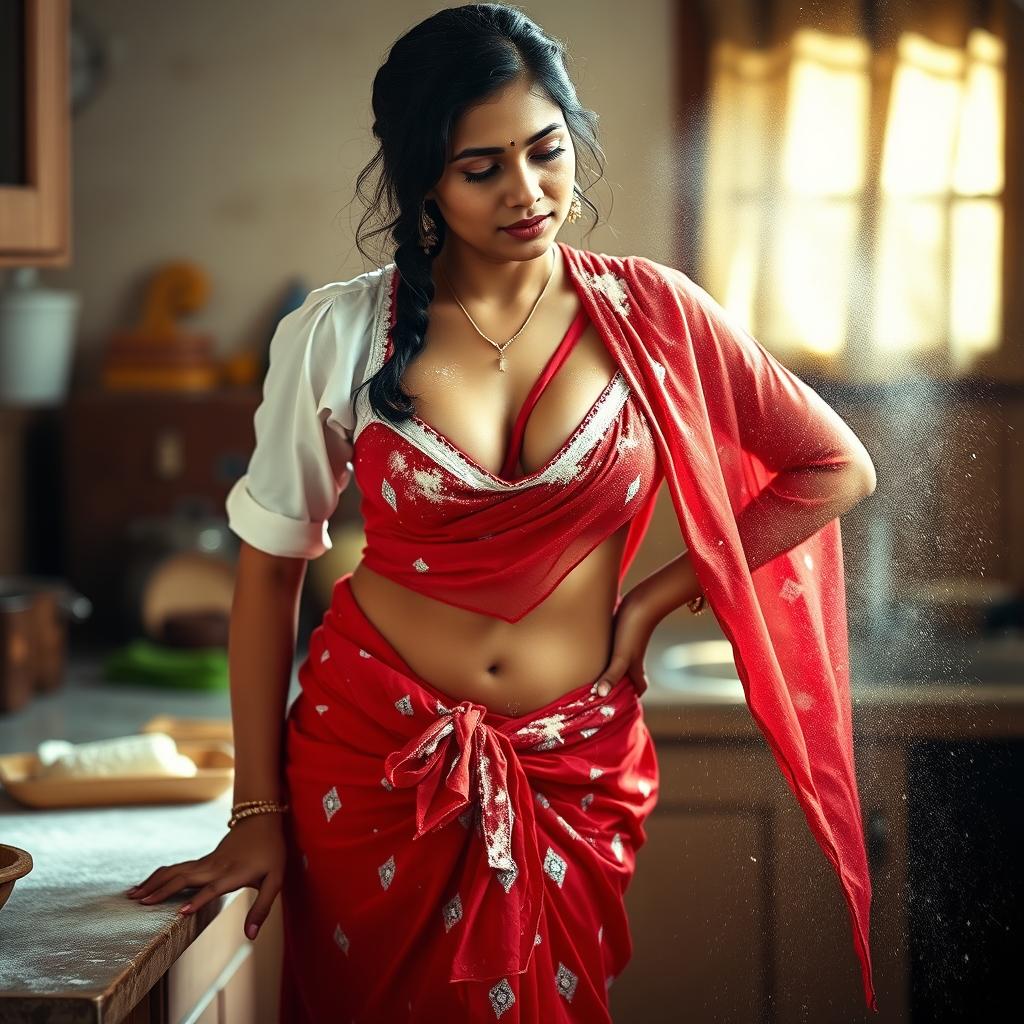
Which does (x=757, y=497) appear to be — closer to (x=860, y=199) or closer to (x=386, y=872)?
(x=860, y=199)

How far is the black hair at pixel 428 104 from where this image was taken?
125 cm

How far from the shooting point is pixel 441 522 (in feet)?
4.29

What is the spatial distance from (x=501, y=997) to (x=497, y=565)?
0.40 metres

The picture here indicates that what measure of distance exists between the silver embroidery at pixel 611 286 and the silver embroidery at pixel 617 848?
0.51 meters

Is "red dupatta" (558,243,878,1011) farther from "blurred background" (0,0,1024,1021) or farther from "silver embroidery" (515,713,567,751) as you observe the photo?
"silver embroidery" (515,713,567,751)

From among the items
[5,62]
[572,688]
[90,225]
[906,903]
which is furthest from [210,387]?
[906,903]

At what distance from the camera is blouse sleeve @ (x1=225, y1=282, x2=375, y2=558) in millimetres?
1359

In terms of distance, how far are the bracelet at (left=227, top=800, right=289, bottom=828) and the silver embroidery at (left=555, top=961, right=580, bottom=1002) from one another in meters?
0.32

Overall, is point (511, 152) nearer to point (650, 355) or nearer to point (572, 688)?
point (650, 355)

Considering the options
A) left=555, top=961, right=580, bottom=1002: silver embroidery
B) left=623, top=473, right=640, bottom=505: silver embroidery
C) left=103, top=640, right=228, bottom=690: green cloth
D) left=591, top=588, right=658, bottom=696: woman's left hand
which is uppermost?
left=623, top=473, right=640, bottom=505: silver embroidery

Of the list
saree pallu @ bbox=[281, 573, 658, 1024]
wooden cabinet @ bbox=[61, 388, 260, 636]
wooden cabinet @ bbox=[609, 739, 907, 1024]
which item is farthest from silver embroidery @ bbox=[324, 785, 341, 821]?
wooden cabinet @ bbox=[61, 388, 260, 636]

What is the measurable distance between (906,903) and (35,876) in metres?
0.89

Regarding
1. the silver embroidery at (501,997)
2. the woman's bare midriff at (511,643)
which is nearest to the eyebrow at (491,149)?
the woman's bare midriff at (511,643)

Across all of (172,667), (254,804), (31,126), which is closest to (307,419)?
(254,804)
